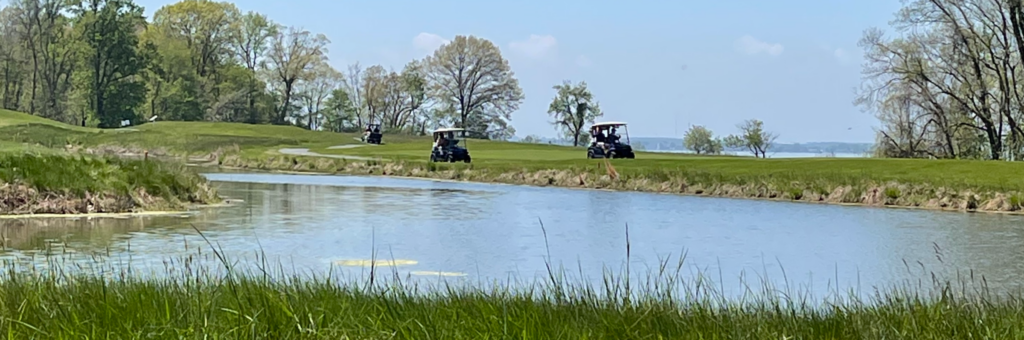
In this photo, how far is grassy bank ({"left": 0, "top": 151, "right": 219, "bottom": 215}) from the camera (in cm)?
1819

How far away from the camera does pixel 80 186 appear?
1902 centimetres

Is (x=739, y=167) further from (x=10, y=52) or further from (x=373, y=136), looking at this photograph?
(x=10, y=52)

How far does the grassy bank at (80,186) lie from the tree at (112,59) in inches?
2424

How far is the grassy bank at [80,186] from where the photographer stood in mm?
18188

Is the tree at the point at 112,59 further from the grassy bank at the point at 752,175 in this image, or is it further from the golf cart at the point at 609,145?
the golf cart at the point at 609,145

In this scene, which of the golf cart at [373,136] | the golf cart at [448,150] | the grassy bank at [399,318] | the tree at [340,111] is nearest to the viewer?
the grassy bank at [399,318]

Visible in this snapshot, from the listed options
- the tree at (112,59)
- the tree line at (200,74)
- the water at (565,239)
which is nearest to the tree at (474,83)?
the tree line at (200,74)

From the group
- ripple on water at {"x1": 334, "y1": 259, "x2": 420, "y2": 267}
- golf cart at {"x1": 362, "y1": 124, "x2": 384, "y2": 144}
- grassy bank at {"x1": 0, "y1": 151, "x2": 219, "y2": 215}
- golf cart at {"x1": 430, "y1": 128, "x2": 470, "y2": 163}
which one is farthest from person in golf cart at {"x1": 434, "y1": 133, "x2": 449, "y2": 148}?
ripple on water at {"x1": 334, "y1": 259, "x2": 420, "y2": 267}

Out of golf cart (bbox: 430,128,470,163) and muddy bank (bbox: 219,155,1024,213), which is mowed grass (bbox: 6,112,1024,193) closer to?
muddy bank (bbox: 219,155,1024,213)

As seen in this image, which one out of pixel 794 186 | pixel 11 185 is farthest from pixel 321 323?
pixel 794 186

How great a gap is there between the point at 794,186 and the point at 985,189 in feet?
16.5

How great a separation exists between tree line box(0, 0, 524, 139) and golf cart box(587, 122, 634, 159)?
4315 centimetres

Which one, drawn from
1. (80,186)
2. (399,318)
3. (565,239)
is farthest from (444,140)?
(399,318)

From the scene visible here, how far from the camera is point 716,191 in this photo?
30.2m
